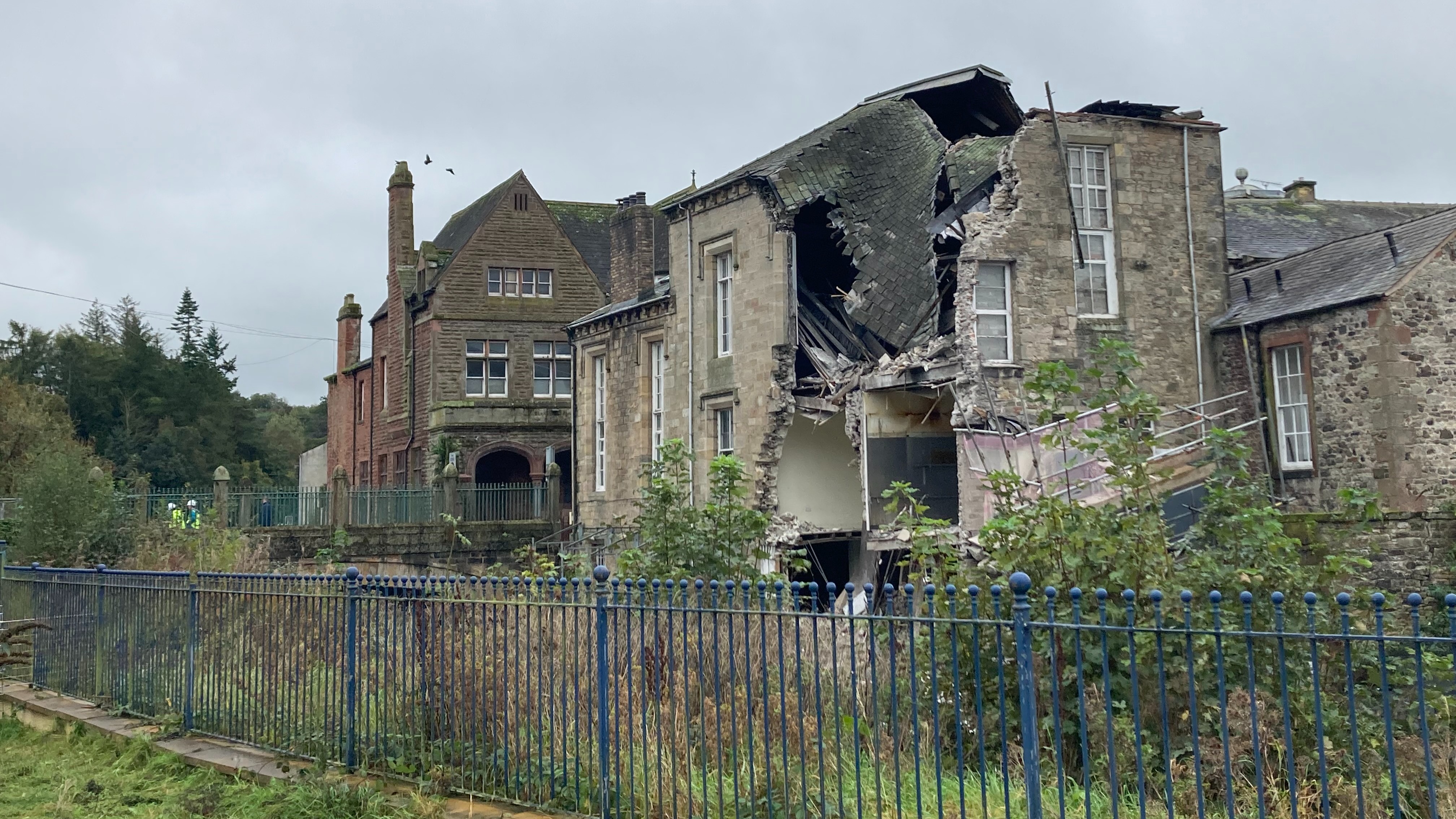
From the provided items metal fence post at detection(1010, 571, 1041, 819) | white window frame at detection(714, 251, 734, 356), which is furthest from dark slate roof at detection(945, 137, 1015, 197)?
metal fence post at detection(1010, 571, 1041, 819)

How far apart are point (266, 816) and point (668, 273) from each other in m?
21.7

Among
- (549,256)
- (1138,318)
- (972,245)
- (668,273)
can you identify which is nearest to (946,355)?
(972,245)

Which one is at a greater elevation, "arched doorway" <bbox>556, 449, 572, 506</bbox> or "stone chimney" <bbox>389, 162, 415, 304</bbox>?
"stone chimney" <bbox>389, 162, 415, 304</bbox>

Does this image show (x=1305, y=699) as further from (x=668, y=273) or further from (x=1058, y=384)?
(x=668, y=273)

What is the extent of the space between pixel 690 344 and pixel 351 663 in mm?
16607

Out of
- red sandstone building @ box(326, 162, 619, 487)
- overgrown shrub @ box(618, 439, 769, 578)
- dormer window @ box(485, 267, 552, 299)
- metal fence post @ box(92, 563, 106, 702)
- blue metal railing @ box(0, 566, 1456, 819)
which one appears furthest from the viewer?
dormer window @ box(485, 267, 552, 299)

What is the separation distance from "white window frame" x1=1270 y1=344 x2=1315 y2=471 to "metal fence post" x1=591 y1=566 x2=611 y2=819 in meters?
14.5

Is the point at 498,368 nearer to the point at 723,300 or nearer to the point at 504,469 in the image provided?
the point at 504,469

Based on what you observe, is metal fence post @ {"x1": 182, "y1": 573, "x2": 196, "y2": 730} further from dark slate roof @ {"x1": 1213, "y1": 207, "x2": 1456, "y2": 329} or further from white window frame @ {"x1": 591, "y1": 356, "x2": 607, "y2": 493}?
white window frame @ {"x1": 591, "y1": 356, "x2": 607, "y2": 493}

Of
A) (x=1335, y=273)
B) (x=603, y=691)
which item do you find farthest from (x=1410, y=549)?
(x=603, y=691)

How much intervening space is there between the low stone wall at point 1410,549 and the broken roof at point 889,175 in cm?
778

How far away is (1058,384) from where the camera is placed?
9.04m

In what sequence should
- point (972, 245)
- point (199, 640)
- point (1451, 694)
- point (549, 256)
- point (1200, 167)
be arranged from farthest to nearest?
point (549, 256) < point (1200, 167) < point (972, 245) < point (199, 640) < point (1451, 694)

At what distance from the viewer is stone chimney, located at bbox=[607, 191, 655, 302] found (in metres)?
28.2
